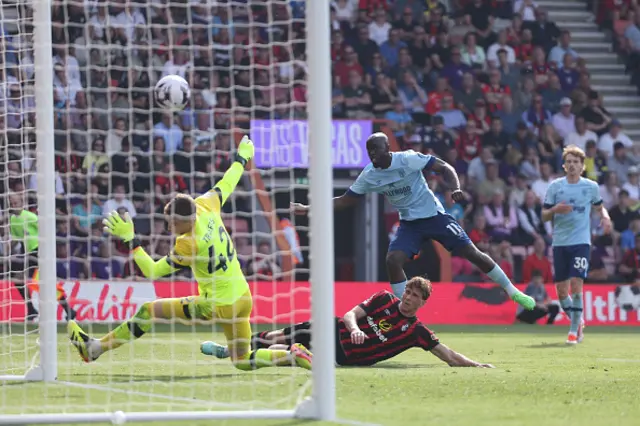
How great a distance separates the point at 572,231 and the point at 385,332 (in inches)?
193

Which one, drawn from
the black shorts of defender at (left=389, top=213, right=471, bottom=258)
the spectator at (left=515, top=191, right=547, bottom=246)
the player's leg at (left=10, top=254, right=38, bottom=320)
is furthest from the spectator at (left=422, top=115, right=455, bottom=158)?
the black shorts of defender at (left=389, top=213, right=471, bottom=258)

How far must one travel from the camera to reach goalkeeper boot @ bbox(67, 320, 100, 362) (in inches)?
392

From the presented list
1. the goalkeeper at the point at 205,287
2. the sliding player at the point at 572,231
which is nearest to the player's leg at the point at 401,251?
the sliding player at the point at 572,231

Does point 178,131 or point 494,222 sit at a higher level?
point 178,131

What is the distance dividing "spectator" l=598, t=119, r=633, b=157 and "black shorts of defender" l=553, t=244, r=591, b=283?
8760 millimetres

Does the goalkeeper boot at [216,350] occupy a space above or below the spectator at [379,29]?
below

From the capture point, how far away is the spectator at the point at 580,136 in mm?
23044

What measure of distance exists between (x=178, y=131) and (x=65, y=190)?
2.33 metres

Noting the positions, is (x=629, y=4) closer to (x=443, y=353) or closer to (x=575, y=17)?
(x=575, y=17)

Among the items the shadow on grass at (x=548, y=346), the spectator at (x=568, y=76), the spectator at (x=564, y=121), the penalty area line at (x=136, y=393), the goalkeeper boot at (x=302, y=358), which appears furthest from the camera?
the spectator at (x=568, y=76)

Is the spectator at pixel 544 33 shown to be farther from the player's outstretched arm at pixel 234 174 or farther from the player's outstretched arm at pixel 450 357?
the player's outstretched arm at pixel 234 174

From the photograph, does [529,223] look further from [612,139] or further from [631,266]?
[612,139]

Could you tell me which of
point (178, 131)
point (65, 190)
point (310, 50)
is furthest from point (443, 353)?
point (178, 131)

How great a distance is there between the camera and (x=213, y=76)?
55.7 ft
